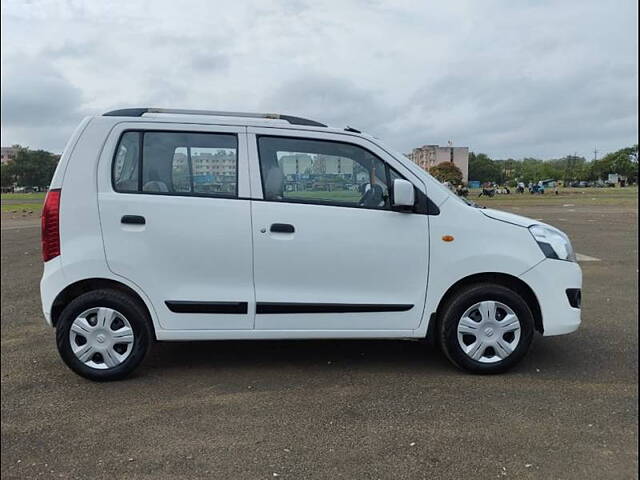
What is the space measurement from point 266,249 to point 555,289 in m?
2.22

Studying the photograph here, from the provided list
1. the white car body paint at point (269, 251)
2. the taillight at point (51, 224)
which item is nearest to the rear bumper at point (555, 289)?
the white car body paint at point (269, 251)

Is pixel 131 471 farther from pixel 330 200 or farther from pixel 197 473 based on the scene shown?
pixel 330 200

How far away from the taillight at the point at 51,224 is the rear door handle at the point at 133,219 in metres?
0.46

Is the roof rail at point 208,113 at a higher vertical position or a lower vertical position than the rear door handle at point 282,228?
higher

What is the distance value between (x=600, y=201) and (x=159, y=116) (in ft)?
110

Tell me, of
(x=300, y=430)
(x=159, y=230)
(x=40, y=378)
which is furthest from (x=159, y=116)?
(x=300, y=430)

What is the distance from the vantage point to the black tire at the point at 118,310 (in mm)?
3352

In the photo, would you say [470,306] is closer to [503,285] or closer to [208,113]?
[503,285]

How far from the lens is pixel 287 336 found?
11.4ft

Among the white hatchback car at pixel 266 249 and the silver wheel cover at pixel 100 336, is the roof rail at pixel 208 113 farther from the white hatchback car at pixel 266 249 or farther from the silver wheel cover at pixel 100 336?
the silver wheel cover at pixel 100 336

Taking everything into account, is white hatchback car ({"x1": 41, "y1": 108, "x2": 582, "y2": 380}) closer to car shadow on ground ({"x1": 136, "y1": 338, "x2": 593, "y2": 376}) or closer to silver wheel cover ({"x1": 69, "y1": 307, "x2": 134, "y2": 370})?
silver wheel cover ({"x1": 69, "y1": 307, "x2": 134, "y2": 370})

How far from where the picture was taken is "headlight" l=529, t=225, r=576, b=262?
11.6 ft

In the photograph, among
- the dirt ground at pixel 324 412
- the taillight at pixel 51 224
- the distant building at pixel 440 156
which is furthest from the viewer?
the distant building at pixel 440 156

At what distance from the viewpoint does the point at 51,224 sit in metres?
3.28
